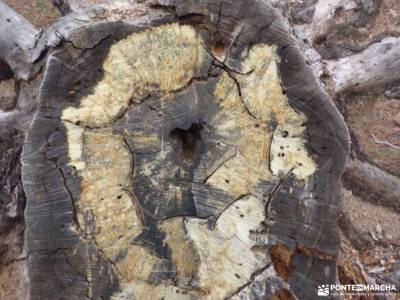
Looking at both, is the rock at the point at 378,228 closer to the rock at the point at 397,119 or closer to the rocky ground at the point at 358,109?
the rocky ground at the point at 358,109

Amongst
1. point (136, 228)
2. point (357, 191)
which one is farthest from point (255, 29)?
point (357, 191)

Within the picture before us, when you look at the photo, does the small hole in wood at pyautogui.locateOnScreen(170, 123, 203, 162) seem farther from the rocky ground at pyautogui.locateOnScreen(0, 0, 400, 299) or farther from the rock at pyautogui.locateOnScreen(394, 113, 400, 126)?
the rock at pyautogui.locateOnScreen(394, 113, 400, 126)

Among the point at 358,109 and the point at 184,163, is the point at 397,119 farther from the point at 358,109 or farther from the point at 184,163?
the point at 184,163

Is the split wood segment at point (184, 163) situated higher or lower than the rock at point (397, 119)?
lower

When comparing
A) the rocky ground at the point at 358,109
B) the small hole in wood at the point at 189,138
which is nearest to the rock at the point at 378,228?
the rocky ground at the point at 358,109

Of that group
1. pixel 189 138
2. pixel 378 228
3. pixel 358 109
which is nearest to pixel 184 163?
pixel 189 138

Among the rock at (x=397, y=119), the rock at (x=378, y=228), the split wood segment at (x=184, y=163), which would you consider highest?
the rock at (x=397, y=119)
